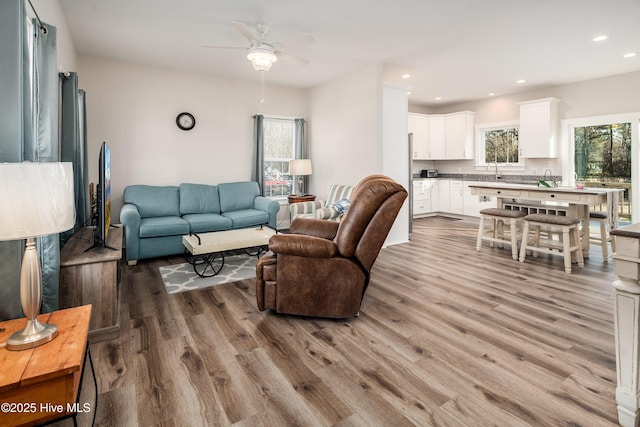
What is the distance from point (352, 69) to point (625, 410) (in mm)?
4911

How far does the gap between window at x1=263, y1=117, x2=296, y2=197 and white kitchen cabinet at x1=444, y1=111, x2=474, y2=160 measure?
3976 mm

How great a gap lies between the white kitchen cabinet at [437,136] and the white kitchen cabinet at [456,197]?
759 millimetres

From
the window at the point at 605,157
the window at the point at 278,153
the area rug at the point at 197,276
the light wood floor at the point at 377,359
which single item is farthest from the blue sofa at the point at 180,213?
the window at the point at 605,157

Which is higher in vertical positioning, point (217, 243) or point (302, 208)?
point (302, 208)

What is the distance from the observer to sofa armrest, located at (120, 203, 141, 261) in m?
4.13

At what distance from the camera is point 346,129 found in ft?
18.1

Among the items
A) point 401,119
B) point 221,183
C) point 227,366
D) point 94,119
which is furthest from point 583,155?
point 94,119

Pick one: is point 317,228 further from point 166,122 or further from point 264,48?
point 166,122

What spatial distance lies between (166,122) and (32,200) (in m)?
4.43

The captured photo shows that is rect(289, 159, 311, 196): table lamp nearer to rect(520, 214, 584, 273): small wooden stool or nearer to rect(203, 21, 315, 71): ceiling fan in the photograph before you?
rect(203, 21, 315, 71): ceiling fan

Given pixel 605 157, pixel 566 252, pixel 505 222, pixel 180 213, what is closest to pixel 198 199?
pixel 180 213

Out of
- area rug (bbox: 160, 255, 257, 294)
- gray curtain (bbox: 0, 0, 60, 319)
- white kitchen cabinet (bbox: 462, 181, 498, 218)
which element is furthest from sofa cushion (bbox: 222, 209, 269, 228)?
white kitchen cabinet (bbox: 462, 181, 498, 218)

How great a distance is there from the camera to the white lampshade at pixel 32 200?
1.22 m

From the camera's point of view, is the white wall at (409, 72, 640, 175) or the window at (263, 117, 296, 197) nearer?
the white wall at (409, 72, 640, 175)
